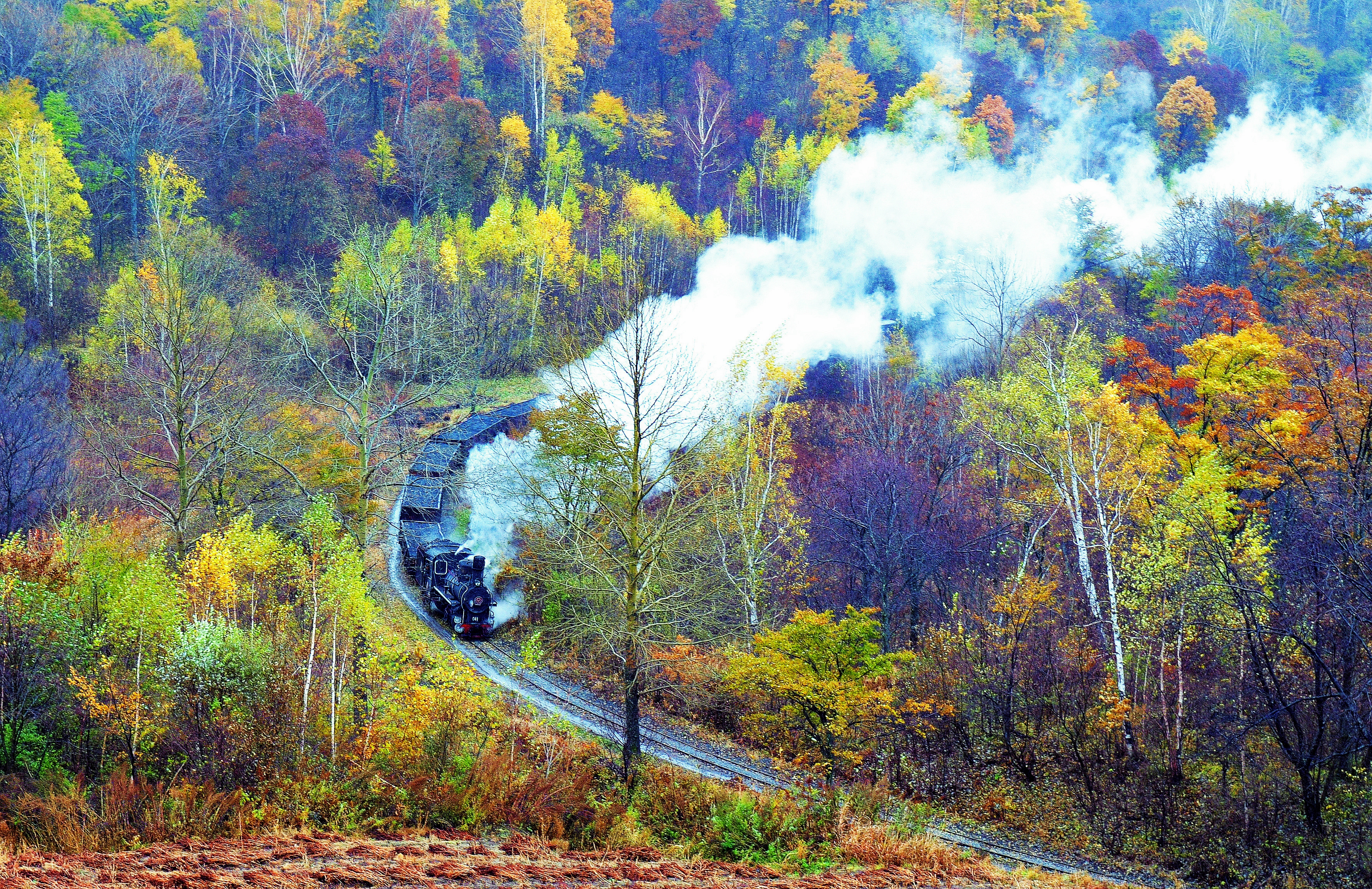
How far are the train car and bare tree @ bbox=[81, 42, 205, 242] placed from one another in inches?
1061

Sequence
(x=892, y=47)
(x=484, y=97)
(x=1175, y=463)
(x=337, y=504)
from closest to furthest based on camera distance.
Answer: (x=1175, y=463) < (x=337, y=504) < (x=484, y=97) < (x=892, y=47)

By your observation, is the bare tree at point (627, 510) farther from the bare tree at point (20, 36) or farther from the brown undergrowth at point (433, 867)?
the bare tree at point (20, 36)

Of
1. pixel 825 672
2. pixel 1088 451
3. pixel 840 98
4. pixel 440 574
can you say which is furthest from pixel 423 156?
pixel 825 672

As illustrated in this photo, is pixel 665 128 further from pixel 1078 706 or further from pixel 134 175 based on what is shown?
pixel 1078 706

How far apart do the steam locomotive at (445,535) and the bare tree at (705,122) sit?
28.3 m

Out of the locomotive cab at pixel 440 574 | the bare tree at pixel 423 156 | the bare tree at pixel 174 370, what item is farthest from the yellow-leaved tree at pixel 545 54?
the locomotive cab at pixel 440 574

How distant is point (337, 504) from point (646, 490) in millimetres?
13042

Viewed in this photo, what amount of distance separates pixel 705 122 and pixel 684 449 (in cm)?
4059

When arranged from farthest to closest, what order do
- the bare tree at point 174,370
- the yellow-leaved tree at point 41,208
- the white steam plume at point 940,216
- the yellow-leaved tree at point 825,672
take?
the white steam plume at point 940,216 < the yellow-leaved tree at point 41,208 < the bare tree at point 174,370 < the yellow-leaved tree at point 825,672

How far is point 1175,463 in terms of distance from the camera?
909 inches

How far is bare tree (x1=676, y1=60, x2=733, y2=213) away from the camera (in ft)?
191

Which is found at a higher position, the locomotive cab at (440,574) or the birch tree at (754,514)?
the birch tree at (754,514)

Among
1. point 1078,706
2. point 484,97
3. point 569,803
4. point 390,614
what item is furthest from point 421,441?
point 484,97

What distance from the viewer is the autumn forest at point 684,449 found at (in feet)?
46.1
